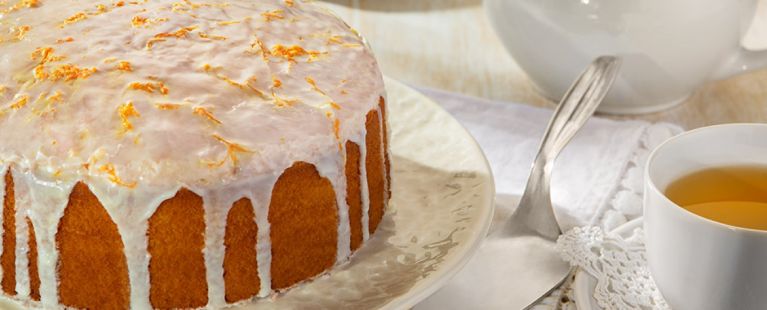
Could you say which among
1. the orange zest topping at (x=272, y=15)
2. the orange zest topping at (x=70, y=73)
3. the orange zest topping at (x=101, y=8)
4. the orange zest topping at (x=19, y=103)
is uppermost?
the orange zest topping at (x=70, y=73)

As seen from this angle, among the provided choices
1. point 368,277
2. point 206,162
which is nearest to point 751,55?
point 368,277

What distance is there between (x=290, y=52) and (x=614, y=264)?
0.47 meters

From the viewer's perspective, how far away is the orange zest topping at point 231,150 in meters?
1.09

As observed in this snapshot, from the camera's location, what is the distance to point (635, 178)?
161 cm

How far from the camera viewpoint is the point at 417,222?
1316mm

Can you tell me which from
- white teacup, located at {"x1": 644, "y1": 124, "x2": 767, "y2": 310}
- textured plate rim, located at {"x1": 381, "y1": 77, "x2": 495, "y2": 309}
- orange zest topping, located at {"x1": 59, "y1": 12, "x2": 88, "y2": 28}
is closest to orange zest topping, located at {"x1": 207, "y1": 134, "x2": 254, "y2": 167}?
textured plate rim, located at {"x1": 381, "y1": 77, "x2": 495, "y2": 309}

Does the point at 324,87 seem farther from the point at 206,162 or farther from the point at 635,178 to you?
the point at 635,178

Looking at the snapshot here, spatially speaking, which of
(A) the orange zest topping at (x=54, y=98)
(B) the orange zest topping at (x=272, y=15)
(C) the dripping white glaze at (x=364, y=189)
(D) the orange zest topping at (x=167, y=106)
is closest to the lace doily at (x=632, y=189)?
(C) the dripping white glaze at (x=364, y=189)

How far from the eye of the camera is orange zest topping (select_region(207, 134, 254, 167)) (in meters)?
1.09

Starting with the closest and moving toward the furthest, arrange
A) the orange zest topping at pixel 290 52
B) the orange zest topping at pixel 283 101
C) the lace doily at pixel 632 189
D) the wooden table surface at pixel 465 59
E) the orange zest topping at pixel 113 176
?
the orange zest topping at pixel 113 176 < the orange zest topping at pixel 283 101 < the orange zest topping at pixel 290 52 < the lace doily at pixel 632 189 < the wooden table surface at pixel 465 59

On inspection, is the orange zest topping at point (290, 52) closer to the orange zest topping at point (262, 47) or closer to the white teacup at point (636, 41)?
the orange zest topping at point (262, 47)

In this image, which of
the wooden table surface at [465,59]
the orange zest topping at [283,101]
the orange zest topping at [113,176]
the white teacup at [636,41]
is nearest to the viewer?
the orange zest topping at [113,176]

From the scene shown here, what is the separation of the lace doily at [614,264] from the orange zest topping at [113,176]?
21.5 inches

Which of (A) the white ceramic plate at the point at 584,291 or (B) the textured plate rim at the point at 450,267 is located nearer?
(B) the textured plate rim at the point at 450,267
